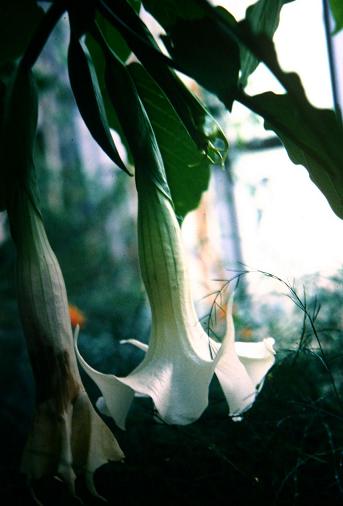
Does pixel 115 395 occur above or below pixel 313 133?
below

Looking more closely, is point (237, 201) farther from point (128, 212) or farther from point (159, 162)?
point (159, 162)

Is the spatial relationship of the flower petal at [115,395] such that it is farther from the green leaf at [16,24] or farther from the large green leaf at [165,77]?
the green leaf at [16,24]

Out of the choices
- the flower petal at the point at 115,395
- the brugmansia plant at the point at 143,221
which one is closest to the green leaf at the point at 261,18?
the brugmansia plant at the point at 143,221

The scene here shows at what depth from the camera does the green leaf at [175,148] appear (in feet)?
1.37

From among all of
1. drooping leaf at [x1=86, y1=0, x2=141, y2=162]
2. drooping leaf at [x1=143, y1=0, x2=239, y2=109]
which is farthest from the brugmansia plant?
drooping leaf at [x1=86, y1=0, x2=141, y2=162]

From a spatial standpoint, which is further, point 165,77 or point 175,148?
point 175,148

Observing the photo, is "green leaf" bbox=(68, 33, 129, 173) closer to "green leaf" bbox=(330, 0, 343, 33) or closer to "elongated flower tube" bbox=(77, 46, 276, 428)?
"elongated flower tube" bbox=(77, 46, 276, 428)

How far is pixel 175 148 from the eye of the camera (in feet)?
1.45

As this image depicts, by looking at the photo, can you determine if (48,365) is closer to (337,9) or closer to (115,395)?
(115,395)

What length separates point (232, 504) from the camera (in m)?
0.34

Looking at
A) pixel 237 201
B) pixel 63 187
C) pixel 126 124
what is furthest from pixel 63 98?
pixel 126 124

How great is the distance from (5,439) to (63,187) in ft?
2.69

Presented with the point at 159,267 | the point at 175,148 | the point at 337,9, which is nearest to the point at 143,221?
the point at 159,267

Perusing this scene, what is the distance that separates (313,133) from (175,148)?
19 centimetres
